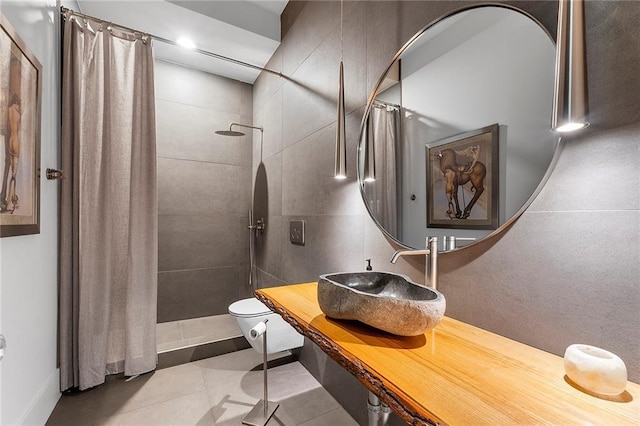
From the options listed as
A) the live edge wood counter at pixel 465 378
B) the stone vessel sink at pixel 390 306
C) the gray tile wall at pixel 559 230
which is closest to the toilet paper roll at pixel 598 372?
the live edge wood counter at pixel 465 378

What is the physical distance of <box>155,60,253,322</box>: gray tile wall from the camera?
2.71 meters

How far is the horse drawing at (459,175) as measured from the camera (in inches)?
36.8

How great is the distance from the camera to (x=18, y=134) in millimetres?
1146

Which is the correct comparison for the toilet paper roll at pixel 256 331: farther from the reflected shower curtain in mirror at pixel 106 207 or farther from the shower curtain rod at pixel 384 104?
the shower curtain rod at pixel 384 104

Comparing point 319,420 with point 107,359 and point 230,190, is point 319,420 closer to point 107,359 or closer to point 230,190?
point 107,359

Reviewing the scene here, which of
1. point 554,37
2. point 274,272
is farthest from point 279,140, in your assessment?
point 554,37

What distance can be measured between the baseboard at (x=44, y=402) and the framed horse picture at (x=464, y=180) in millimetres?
2014

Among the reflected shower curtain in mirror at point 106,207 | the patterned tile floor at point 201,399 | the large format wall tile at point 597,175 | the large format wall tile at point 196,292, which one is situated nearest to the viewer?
the large format wall tile at point 597,175

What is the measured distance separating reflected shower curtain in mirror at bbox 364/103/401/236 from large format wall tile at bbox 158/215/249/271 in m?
2.03

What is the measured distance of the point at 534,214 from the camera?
2.62 feet

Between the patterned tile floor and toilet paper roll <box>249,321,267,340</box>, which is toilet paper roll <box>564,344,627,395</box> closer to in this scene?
toilet paper roll <box>249,321,267,340</box>

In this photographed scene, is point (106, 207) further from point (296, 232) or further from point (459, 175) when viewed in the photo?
→ point (459, 175)

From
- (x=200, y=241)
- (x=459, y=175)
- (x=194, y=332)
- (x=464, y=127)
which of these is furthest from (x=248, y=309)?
(x=464, y=127)

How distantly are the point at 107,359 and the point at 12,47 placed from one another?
1.75m
